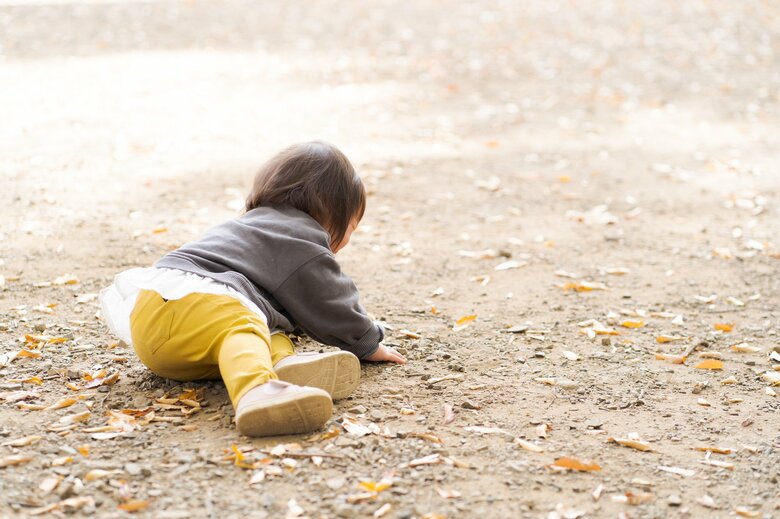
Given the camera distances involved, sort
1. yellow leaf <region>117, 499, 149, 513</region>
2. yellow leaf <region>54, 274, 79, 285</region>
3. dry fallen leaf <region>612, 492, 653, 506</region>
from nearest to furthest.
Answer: yellow leaf <region>117, 499, 149, 513</region> < dry fallen leaf <region>612, 492, 653, 506</region> < yellow leaf <region>54, 274, 79, 285</region>

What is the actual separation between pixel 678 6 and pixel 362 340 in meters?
11.6

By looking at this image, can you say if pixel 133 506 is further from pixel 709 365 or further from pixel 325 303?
pixel 709 365

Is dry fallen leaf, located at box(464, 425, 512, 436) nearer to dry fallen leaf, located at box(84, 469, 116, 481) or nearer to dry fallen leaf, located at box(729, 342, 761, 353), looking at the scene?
→ dry fallen leaf, located at box(84, 469, 116, 481)

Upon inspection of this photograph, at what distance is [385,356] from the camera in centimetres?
357

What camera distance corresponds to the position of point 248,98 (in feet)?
28.1

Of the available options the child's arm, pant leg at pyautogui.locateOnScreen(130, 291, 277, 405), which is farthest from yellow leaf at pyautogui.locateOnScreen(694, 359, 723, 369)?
pant leg at pyautogui.locateOnScreen(130, 291, 277, 405)

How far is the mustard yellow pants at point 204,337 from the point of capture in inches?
114

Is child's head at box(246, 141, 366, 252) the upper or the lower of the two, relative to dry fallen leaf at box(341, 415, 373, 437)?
upper

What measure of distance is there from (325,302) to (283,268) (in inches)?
7.9

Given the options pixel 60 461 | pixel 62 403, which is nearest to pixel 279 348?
pixel 62 403

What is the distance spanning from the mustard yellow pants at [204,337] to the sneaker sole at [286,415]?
0.11 m

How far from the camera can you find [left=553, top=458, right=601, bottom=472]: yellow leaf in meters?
2.74

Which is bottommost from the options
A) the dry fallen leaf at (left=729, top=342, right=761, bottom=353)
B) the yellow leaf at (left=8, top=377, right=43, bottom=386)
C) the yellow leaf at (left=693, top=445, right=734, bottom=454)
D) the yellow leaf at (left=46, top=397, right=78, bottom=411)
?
→ the dry fallen leaf at (left=729, top=342, right=761, bottom=353)

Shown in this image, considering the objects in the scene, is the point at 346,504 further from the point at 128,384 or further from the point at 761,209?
the point at 761,209
